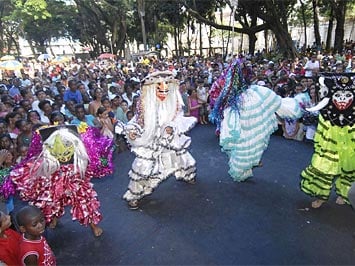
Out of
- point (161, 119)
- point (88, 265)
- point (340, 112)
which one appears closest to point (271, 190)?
point (340, 112)

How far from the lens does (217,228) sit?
3.61 m

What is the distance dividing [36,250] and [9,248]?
0.19 metres

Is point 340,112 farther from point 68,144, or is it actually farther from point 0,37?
point 0,37

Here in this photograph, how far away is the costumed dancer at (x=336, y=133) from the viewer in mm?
3484

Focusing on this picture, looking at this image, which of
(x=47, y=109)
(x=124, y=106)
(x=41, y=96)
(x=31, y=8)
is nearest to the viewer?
(x=47, y=109)

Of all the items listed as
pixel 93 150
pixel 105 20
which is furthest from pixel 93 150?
pixel 105 20

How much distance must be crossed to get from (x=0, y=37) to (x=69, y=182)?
1137 inches

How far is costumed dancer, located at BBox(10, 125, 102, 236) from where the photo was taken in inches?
122

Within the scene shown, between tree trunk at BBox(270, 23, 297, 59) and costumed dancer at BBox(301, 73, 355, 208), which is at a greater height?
tree trunk at BBox(270, 23, 297, 59)

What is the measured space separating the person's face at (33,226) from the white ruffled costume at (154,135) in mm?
1616

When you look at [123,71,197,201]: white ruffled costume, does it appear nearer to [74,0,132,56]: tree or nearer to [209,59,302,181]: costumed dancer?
[209,59,302,181]: costumed dancer

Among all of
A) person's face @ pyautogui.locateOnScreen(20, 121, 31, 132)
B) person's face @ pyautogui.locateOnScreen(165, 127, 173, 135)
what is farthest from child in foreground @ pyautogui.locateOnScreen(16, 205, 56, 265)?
person's face @ pyautogui.locateOnScreen(20, 121, 31, 132)

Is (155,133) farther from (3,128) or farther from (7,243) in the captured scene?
(3,128)

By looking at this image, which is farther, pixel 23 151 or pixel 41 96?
pixel 41 96
